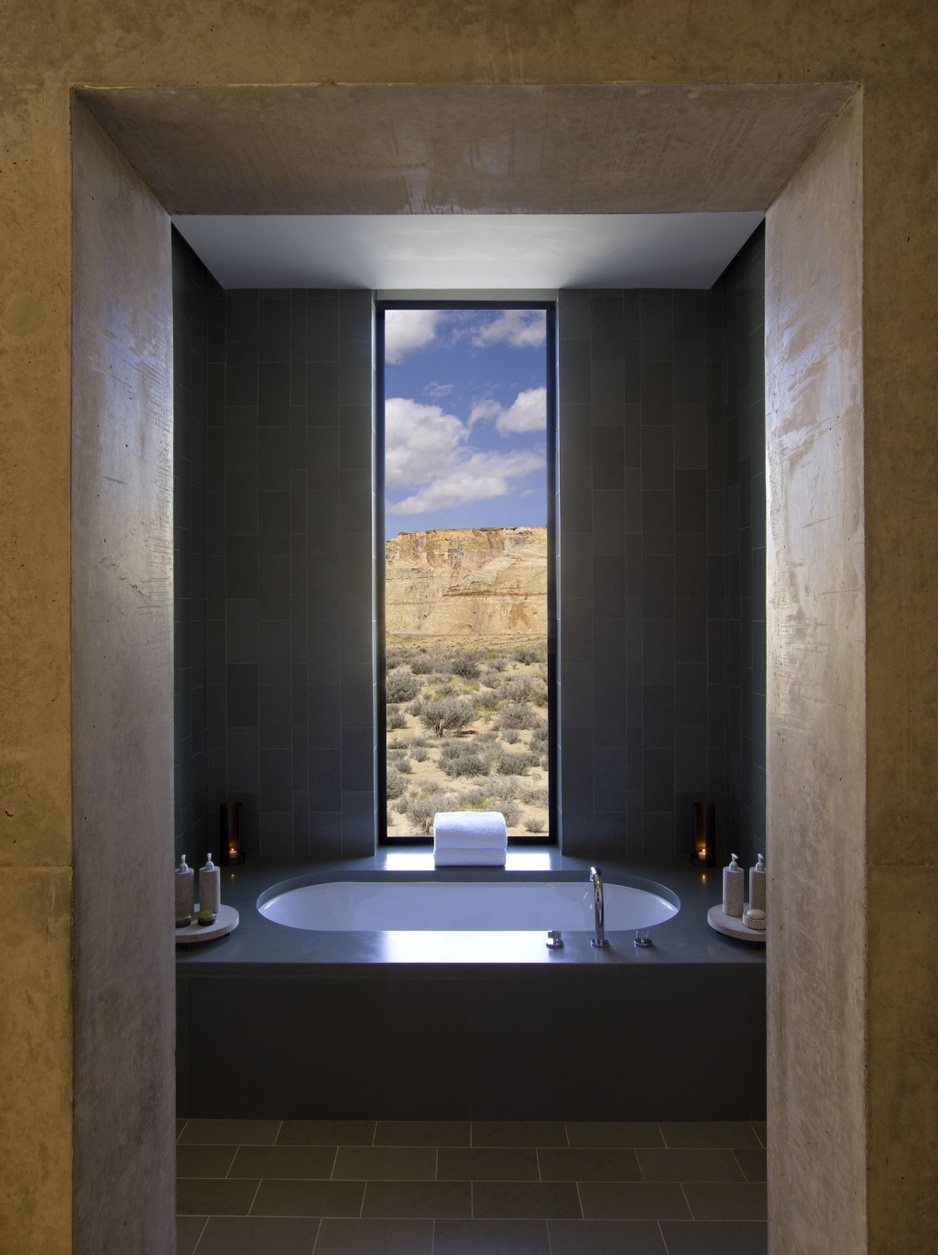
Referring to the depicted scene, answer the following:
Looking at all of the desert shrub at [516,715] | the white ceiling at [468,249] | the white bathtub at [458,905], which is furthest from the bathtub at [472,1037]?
the white ceiling at [468,249]

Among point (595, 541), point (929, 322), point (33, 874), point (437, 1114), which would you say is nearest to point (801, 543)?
point (929, 322)

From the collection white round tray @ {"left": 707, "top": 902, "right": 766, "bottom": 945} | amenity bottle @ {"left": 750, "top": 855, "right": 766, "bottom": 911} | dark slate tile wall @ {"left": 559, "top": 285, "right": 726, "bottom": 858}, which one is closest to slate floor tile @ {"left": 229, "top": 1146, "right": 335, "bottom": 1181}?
white round tray @ {"left": 707, "top": 902, "right": 766, "bottom": 945}

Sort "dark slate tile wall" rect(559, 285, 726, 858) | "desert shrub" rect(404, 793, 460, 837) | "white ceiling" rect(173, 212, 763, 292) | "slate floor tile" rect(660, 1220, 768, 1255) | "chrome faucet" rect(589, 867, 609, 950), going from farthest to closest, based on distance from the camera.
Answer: "desert shrub" rect(404, 793, 460, 837) < "dark slate tile wall" rect(559, 285, 726, 858) < "white ceiling" rect(173, 212, 763, 292) < "chrome faucet" rect(589, 867, 609, 950) < "slate floor tile" rect(660, 1220, 768, 1255)

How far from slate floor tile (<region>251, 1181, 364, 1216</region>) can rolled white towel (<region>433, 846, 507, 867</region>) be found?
1428mm

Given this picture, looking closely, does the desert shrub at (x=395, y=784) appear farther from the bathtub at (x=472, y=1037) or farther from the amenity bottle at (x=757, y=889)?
the amenity bottle at (x=757, y=889)

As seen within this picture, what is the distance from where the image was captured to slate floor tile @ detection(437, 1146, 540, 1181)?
2.33 metres

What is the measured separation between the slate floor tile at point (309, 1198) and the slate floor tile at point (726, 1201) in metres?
0.87

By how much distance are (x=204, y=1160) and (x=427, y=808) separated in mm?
1872

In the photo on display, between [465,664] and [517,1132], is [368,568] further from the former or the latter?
[517,1132]

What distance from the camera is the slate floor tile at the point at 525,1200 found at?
2.18 meters

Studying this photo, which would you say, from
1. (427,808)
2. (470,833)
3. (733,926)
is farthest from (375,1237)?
(427,808)

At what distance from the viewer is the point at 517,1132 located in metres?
2.53

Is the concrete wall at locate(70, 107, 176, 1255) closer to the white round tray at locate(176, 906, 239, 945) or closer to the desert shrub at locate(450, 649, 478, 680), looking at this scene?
the white round tray at locate(176, 906, 239, 945)

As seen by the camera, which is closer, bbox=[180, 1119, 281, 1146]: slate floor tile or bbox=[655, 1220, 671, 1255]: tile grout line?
bbox=[655, 1220, 671, 1255]: tile grout line
